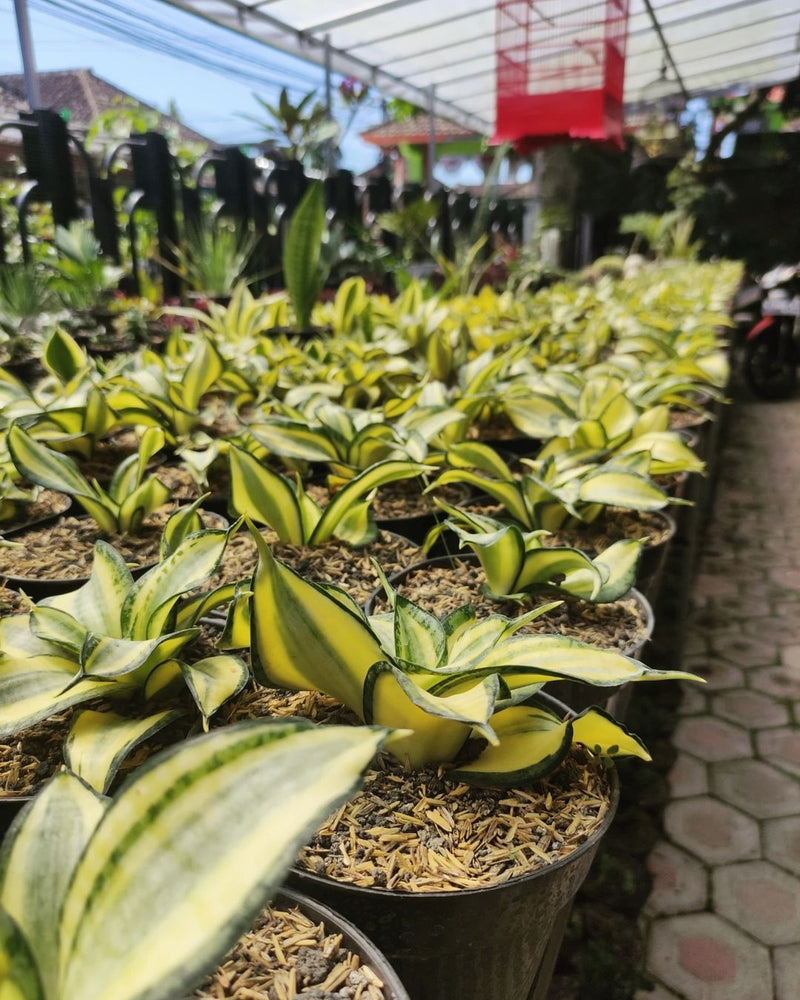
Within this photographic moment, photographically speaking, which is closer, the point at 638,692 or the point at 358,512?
the point at 358,512

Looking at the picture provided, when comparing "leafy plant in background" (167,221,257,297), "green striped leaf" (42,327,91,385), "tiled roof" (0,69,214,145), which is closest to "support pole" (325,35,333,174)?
"tiled roof" (0,69,214,145)

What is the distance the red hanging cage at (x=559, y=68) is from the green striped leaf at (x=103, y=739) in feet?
10.5

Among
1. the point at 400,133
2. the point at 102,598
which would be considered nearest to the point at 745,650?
the point at 102,598

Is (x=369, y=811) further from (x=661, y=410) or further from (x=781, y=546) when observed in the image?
(x=781, y=546)

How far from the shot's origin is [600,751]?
2.10ft

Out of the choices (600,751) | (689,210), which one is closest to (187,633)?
(600,751)

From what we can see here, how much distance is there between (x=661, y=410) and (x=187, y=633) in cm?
104

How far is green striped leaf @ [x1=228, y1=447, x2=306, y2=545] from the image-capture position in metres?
1.04

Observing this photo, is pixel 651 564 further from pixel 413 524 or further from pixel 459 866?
pixel 459 866

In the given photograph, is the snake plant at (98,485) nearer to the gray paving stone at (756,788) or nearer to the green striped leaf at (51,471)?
the green striped leaf at (51,471)

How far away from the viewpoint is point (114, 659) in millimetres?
627

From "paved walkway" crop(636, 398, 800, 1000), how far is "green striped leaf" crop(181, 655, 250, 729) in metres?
0.96

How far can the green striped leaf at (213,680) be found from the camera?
0.62 m

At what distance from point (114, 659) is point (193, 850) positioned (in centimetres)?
32
